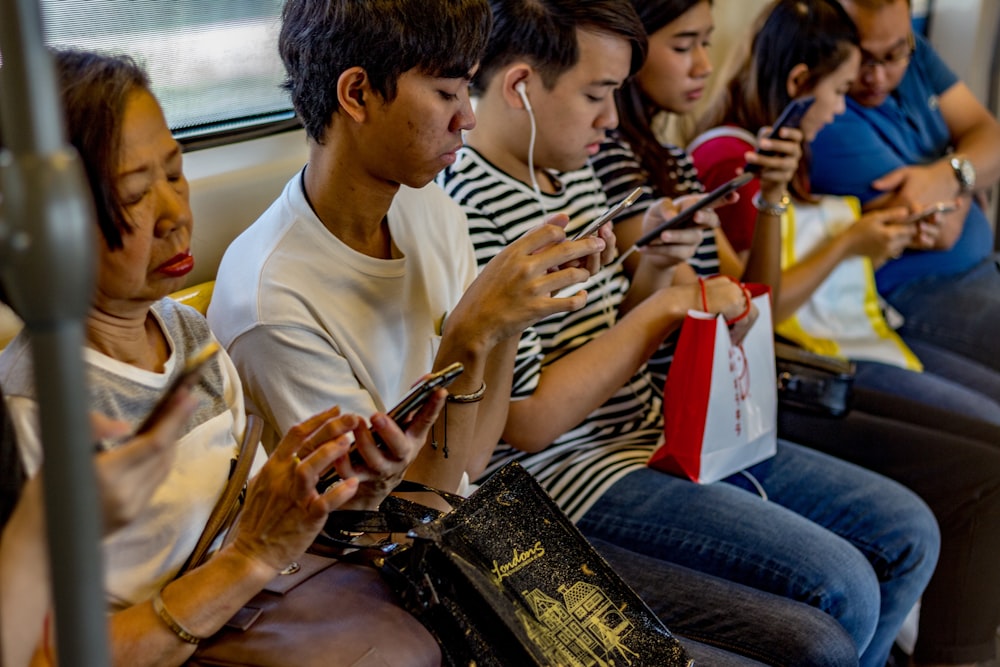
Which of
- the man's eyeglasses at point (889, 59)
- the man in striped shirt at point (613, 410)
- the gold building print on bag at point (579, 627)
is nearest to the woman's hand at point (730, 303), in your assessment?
the man in striped shirt at point (613, 410)

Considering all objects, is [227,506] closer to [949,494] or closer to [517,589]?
[517,589]

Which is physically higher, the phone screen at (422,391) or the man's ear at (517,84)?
the man's ear at (517,84)

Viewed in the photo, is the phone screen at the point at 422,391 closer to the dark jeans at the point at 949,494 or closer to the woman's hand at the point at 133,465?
the woman's hand at the point at 133,465

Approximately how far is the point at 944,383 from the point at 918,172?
554 millimetres

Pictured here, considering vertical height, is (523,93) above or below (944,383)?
above

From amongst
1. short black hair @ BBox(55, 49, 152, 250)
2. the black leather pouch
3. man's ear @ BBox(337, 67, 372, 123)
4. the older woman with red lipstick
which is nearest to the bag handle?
the older woman with red lipstick

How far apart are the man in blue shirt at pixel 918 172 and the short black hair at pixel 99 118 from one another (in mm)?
1827

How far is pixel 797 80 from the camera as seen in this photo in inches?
87.5

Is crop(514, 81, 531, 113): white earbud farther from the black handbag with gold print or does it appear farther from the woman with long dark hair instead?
the black handbag with gold print

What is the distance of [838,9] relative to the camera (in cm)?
226

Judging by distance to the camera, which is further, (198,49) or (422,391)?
(198,49)

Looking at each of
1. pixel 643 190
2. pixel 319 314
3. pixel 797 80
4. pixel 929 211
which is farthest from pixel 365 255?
pixel 929 211

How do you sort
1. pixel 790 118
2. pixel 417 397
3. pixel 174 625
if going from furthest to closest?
pixel 790 118 < pixel 417 397 < pixel 174 625

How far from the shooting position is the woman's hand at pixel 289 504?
3.15ft
